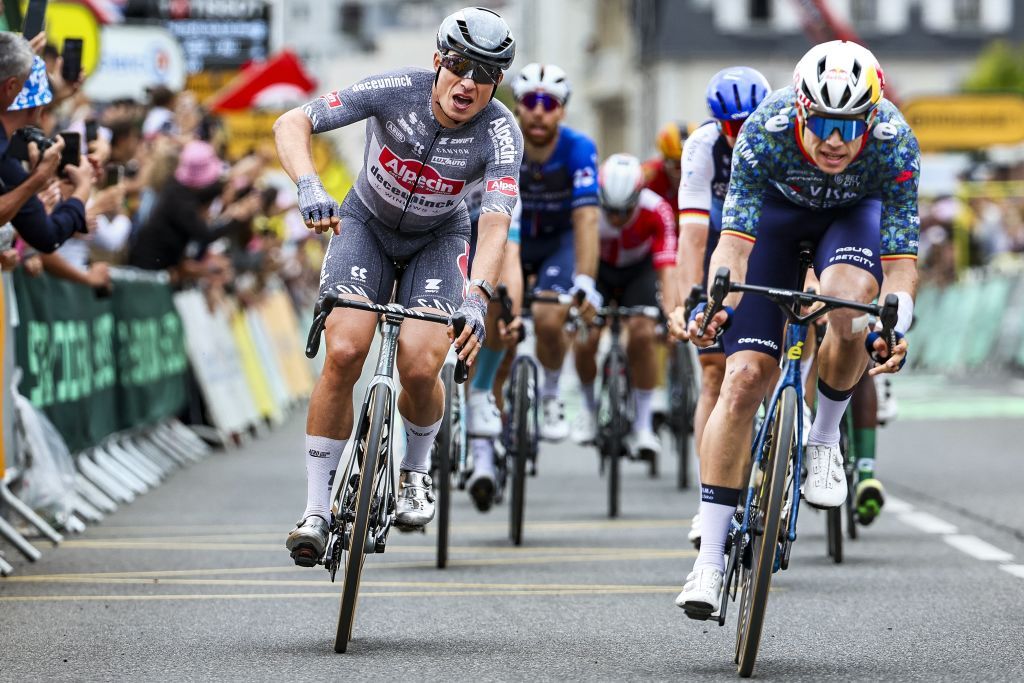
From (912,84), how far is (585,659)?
2816 inches

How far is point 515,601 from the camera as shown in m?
8.73

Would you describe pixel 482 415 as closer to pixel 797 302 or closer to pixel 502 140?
pixel 502 140

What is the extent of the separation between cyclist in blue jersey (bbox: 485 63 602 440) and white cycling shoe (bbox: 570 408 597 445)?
93 cm

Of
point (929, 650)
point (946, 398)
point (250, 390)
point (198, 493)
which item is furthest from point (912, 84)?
point (929, 650)

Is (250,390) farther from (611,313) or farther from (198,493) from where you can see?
(611,313)

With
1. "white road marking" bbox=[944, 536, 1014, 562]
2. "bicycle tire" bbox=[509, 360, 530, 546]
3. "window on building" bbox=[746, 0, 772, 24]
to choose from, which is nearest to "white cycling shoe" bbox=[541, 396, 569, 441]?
"bicycle tire" bbox=[509, 360, 530, 546]

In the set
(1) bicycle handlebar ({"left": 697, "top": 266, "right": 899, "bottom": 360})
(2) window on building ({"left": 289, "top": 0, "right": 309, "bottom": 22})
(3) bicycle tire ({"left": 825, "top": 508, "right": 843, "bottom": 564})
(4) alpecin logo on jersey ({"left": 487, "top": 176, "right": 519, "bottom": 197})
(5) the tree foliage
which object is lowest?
(3) bicycle tire ({"left": 825, "top": 508, "right": 843, "bottom": 564})

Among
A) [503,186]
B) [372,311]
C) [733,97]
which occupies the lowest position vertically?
[372,311]

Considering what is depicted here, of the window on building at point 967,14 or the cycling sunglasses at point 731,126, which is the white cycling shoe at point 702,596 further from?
the window on building at point 967,14

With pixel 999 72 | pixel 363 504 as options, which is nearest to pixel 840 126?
pixel 363 504

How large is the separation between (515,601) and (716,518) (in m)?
1.67

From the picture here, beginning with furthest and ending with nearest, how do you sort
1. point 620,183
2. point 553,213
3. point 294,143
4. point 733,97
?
1. point 620,183
2. point 553,213
3. point 733,97
4. point 294,143

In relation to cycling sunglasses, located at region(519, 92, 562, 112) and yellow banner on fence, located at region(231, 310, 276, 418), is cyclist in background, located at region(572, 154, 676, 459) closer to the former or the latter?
cycling sunglasses, located at region(519, 92, 562, 112)

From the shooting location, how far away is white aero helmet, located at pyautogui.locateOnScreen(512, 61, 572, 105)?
38.4ft
